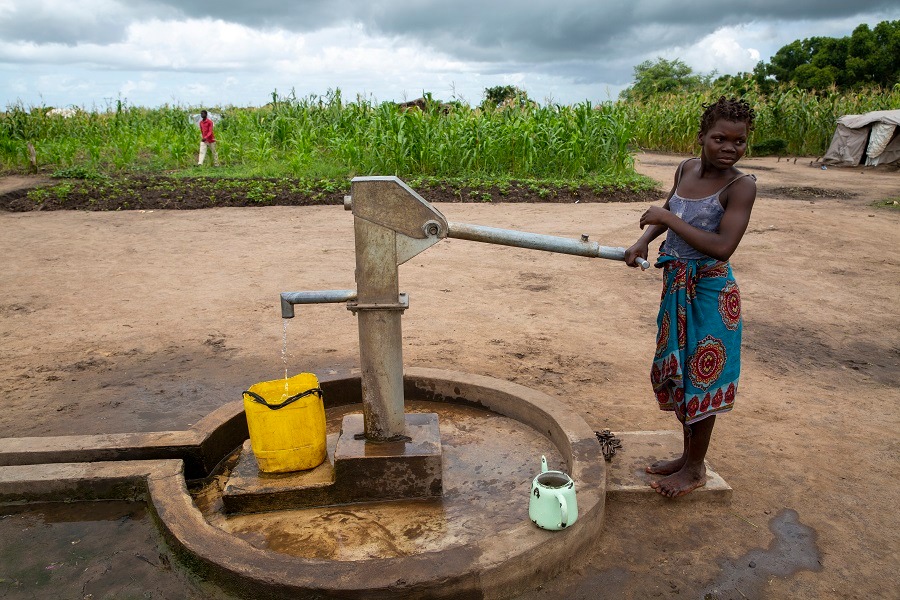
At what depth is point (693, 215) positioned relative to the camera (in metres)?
2.21

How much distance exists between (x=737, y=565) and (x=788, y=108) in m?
17.0

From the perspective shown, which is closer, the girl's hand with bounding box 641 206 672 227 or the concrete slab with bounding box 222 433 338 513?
the girl's hand with bounding box 641 206 672 227

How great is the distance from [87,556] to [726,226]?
229 cm

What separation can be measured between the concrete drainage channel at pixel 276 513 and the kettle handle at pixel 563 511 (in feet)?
0.14

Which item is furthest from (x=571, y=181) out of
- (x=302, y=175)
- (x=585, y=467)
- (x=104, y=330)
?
(x=585, y=467)

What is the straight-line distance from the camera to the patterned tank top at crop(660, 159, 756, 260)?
216cm

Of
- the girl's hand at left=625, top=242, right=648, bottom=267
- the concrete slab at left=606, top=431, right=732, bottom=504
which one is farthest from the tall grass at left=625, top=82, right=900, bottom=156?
the girl's hand at left=625, top=242, right=648, bottom=267

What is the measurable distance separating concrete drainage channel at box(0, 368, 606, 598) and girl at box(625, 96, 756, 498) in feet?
1.29

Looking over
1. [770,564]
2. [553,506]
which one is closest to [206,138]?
[553,506]

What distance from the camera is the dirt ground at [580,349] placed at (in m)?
2.21

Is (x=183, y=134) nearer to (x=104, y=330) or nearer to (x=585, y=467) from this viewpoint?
(x=104, y=330)

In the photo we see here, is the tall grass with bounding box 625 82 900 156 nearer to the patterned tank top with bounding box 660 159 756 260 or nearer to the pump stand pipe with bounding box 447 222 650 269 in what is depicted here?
the patterned tank top with bounding box 660 159 756 260

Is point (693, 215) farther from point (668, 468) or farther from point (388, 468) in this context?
point (388, 468)

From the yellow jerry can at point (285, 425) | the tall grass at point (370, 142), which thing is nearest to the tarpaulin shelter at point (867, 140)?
the tall grass at point (370, 142)
